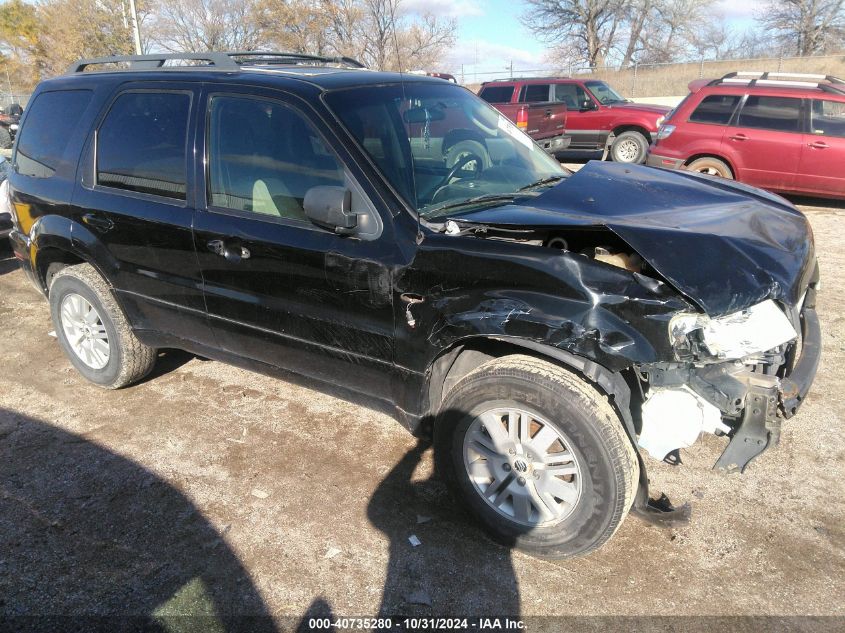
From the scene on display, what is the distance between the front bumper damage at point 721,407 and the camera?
2.45m

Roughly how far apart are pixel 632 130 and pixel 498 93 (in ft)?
11.1

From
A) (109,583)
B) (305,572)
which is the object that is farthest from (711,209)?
(109,583)

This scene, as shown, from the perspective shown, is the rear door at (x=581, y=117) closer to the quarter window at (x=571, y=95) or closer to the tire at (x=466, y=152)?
the quarter window at (x=571, y=95)

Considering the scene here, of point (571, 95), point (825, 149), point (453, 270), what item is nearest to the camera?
point (453, 270)

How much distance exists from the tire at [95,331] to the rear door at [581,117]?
12.2 meters

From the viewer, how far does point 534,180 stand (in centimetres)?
354

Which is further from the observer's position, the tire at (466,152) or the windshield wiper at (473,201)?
the tire at (466,152)

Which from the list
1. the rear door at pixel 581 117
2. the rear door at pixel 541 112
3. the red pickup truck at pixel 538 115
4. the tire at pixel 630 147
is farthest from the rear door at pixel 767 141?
the rear door at pixel 581 117

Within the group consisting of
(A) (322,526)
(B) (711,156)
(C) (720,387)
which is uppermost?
(B) (711,156)

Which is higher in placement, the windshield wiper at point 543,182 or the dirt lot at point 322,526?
the windshield wiper at point 543,182

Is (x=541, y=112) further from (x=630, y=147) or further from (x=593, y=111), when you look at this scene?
(x=630, y=147)

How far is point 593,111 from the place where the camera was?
14.1 meters

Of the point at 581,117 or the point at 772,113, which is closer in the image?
the point at 772,113

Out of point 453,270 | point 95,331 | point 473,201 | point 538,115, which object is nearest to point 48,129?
point 95,331
